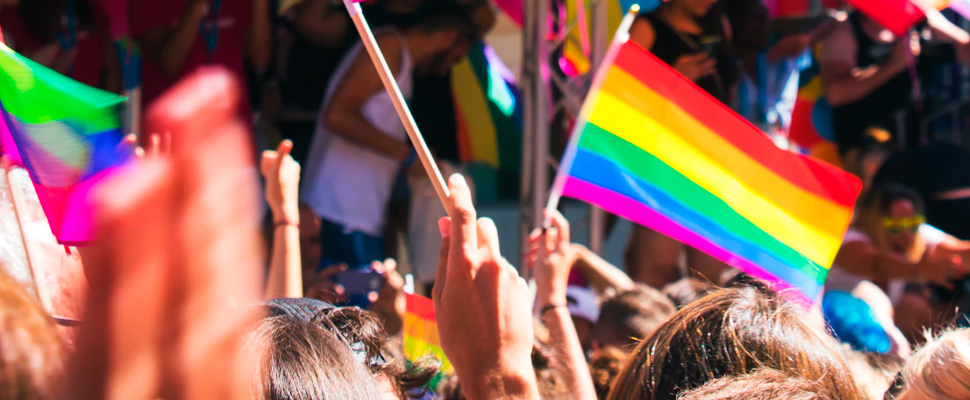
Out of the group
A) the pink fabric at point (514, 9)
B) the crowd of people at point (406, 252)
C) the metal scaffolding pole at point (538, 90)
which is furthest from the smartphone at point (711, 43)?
the pink fabric at point (514, 9)

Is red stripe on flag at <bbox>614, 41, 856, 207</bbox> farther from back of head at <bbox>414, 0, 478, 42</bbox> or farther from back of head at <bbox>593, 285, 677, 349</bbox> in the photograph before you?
back of head at <bbox>414, 0, 478, 42</bbox>

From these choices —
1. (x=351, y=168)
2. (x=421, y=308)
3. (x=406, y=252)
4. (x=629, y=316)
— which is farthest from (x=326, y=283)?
(x=629, y=316)

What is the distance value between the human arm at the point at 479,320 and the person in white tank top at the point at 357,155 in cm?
235

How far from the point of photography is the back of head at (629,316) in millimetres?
2559

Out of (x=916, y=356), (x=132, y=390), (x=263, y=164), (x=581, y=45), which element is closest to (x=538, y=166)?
(x=581, y=45)

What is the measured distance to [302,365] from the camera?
124 cm

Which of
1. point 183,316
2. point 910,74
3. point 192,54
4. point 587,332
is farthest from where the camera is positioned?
point 910,74

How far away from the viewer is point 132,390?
0.72 m

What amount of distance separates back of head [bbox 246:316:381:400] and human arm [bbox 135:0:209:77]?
8.80 ft

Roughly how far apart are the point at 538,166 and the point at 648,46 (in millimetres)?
716

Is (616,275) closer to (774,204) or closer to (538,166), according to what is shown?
(538,166)

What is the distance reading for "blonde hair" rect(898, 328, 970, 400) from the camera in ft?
4.60

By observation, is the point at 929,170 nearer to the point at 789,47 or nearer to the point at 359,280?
the point at 789,47

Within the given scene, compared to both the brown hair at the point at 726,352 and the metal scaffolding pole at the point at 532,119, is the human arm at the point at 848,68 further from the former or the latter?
the brown hair at the point at 726,352
